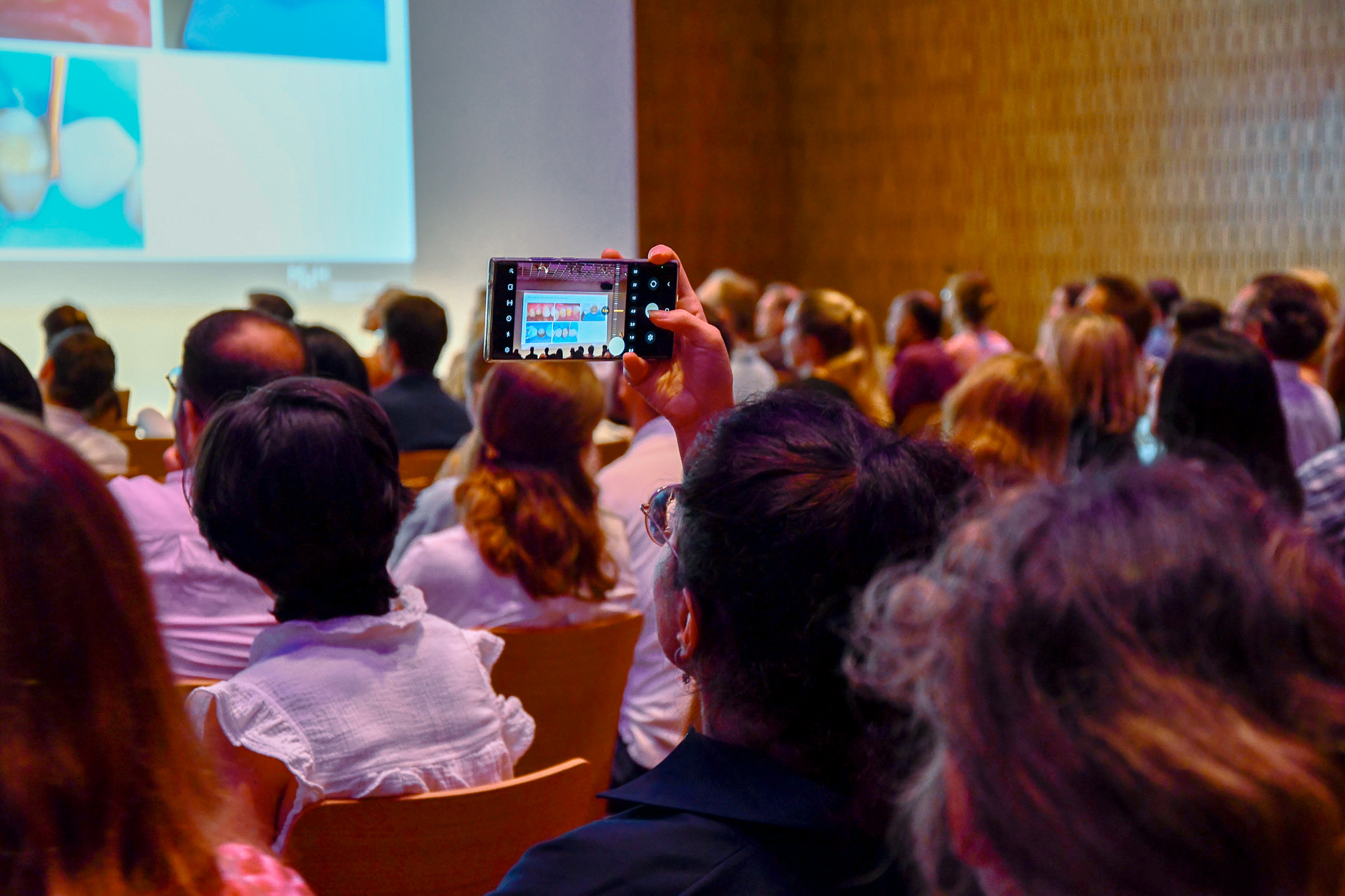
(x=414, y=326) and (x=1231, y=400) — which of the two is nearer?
(x=1231, y=400)

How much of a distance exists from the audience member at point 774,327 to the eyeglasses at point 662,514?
5247 mm

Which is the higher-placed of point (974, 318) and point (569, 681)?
point (974, 318)

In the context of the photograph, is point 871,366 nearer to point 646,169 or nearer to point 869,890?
point 869,890

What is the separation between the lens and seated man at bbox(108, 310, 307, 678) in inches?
88.0

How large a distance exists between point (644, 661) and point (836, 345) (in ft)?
7.73

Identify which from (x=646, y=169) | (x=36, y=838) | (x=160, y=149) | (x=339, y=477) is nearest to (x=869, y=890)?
(x=36, y=838)

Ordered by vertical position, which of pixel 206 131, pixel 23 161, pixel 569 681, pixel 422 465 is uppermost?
pixel 206 131

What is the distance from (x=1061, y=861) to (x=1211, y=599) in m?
0.14

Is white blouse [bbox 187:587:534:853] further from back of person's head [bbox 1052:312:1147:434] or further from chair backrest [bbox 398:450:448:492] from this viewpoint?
back of person's head [bbox 1052:312:1147:434]

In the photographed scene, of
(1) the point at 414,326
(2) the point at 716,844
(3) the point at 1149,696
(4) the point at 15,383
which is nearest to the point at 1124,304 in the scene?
(1) the point at 414,326

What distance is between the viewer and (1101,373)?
12.3ft

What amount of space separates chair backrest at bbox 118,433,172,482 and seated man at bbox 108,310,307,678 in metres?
1.55

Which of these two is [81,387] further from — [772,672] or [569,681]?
[772,672]

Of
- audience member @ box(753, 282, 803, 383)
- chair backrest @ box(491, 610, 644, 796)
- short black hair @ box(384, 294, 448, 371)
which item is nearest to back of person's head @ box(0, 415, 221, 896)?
chair backrest @ box(491, 610, 644, 796)
